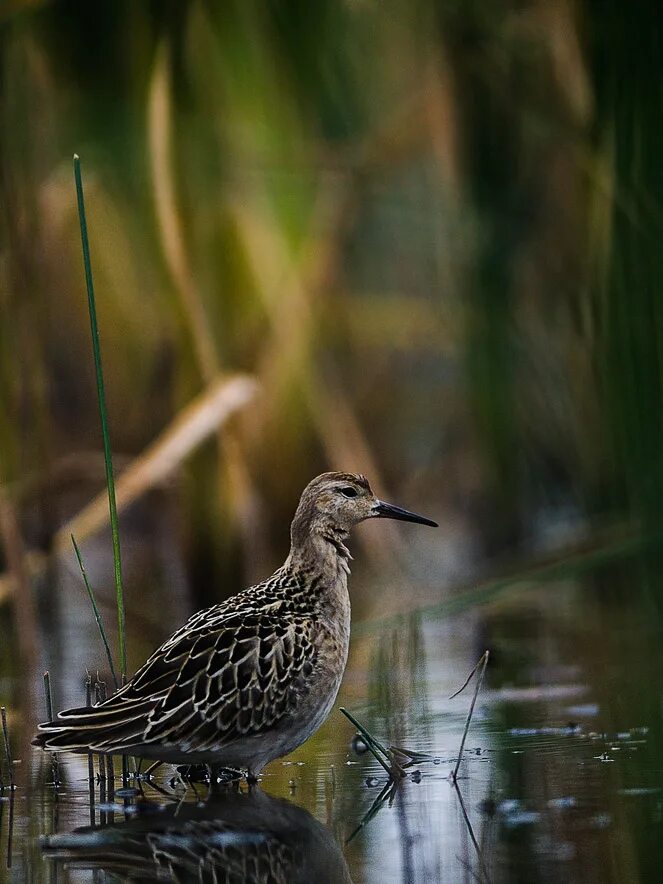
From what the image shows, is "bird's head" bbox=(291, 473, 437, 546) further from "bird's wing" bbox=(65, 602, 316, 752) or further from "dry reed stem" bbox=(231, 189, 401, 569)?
"dry reed stem" bbox=(231, 189, 401, 569)

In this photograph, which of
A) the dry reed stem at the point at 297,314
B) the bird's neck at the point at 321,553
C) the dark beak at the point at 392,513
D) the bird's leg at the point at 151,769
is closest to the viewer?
the bird's leg at the point at 151,769

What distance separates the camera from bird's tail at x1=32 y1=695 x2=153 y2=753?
4.48m

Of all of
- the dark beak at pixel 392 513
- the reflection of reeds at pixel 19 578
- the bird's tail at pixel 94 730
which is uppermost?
the reflection of reeds at pixel 19 578

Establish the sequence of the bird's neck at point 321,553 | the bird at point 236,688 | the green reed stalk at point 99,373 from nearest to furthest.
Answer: the green reed stalk at point 99,373 → the bird at point 236,688 → the bird's neck at point 321,553

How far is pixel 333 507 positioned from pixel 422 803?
1.54 metres

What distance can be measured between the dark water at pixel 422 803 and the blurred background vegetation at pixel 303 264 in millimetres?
750

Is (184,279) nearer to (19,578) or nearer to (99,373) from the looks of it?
(19,578)

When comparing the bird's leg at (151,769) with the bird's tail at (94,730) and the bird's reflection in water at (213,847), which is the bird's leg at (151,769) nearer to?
the bird's tail at (94,730)

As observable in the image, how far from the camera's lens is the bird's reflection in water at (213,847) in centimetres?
356

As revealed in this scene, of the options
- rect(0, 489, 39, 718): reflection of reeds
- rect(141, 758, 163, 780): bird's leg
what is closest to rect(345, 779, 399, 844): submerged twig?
rect(141, 758, 163, 780): bird's leg

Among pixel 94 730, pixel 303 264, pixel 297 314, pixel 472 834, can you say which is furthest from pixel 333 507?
pixel 303 264

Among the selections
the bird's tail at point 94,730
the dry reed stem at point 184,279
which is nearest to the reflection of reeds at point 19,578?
the dry reed stem at point 184,279

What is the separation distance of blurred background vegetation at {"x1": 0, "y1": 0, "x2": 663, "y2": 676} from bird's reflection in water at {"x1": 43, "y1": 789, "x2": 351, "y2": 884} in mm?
1428

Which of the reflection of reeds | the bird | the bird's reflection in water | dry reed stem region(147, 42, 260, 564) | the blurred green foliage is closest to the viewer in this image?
the bird's reflection in water
